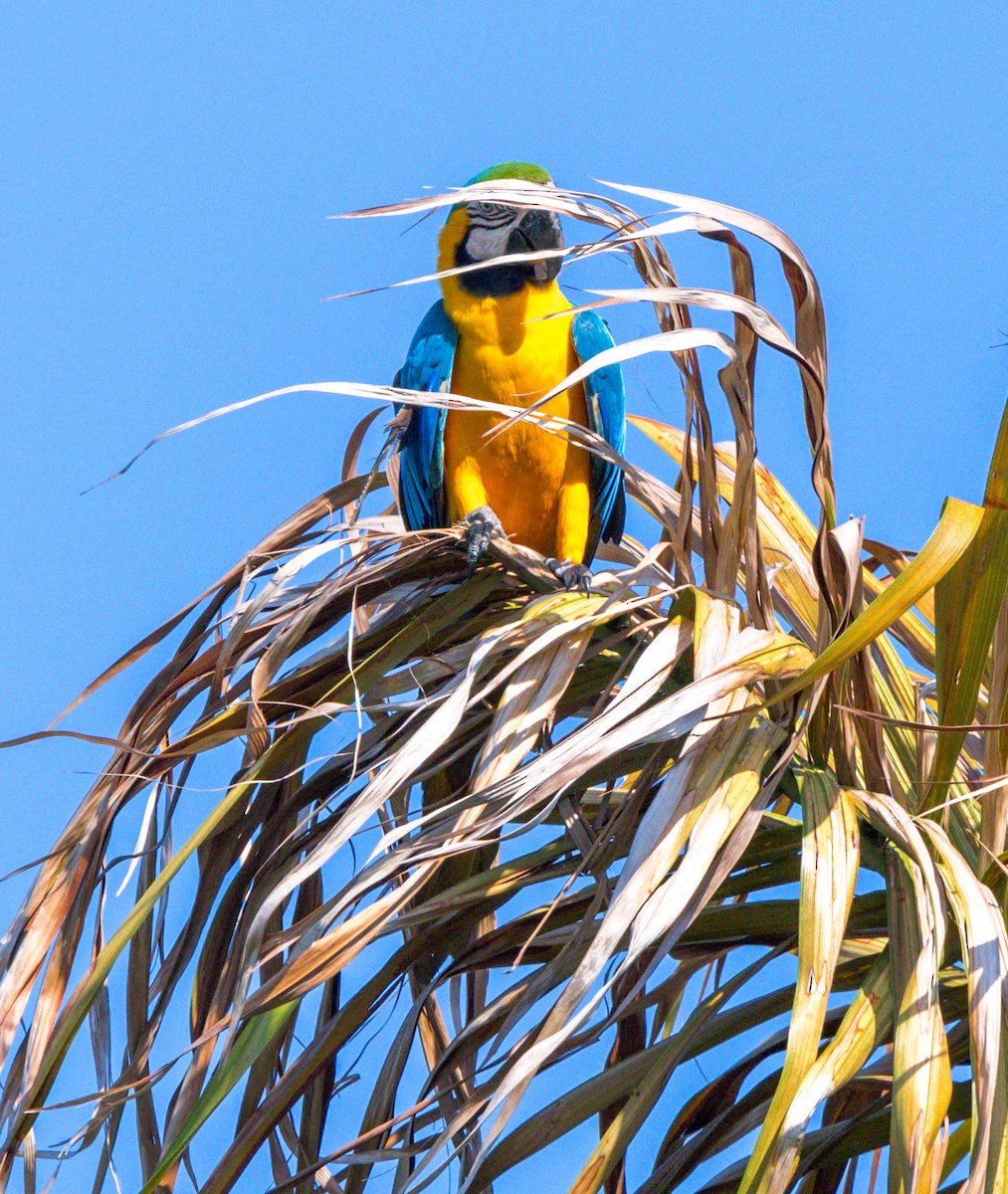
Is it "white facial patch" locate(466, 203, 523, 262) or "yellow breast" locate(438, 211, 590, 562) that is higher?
"white facial patch" locate(466, 203, 523, 262)

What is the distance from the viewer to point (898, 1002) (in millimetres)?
1107

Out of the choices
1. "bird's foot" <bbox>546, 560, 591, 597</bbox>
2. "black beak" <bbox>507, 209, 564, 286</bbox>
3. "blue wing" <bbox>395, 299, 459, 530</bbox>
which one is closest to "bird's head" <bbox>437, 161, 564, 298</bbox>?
"black beak" <bbox>507, 209, 564, 286</bbox>

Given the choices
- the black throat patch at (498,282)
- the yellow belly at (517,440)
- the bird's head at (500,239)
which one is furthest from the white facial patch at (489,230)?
the yellow belly at (517,440)

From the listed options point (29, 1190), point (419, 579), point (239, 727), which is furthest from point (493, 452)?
point (29, 1190)

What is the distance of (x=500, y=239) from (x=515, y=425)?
1.70 ft

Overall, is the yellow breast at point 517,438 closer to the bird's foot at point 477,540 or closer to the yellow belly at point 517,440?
the yellow belly at point 517,440

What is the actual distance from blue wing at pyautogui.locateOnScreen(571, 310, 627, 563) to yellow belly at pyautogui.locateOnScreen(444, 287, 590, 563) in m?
0.02

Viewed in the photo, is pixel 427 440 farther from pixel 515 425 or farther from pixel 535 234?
pixel 535 234

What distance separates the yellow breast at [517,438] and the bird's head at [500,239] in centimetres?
4

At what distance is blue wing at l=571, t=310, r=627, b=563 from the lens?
2.24 m

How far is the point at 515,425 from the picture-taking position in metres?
2.20

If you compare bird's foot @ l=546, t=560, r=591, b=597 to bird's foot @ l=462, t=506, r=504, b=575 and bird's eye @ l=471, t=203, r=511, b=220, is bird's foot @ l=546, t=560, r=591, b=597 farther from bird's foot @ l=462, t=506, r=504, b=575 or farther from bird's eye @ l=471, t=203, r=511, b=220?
bird's eye @ l=471, t=203, r=511, b=220

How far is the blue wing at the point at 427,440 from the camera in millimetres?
2209

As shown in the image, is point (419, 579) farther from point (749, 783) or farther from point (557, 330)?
point (557, 330)
